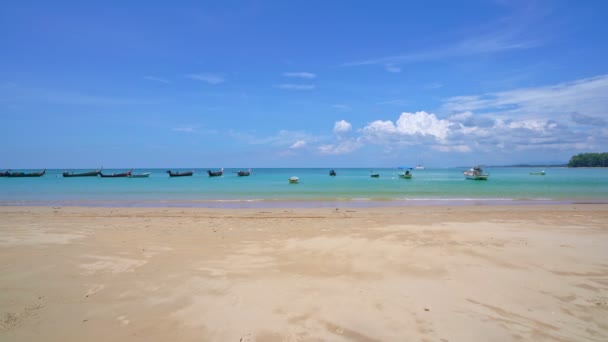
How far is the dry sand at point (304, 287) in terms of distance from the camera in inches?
167

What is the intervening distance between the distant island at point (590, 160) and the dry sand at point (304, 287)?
21186 cm

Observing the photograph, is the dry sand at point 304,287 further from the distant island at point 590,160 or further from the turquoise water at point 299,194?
the distant island at point 590,160

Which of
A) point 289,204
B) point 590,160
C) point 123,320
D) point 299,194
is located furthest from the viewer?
point 590,160

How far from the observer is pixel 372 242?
9312 mm

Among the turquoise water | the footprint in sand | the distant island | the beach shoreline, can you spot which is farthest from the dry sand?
the distant island

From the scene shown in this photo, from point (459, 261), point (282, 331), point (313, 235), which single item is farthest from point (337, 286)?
point (313, 235)

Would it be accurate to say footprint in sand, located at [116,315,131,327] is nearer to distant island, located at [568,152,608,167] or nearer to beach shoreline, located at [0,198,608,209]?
beach shoreline, located at [0,198,608,209]

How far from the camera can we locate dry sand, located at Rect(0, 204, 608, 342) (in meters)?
4.25

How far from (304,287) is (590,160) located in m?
224

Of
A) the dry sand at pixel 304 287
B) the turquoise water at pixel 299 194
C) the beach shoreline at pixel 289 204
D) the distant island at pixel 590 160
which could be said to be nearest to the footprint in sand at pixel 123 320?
the dry sand at pixel 304 287

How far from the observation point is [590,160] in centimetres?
17325

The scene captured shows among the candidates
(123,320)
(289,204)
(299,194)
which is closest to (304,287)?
(123,320)

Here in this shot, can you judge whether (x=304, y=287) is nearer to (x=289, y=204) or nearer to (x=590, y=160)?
A: (x=289, y=204)

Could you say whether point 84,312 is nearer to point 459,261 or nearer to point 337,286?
point 337,286
